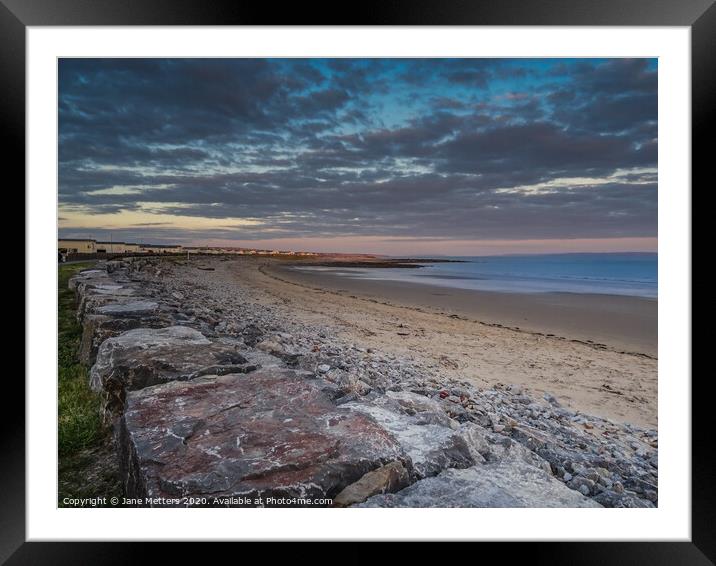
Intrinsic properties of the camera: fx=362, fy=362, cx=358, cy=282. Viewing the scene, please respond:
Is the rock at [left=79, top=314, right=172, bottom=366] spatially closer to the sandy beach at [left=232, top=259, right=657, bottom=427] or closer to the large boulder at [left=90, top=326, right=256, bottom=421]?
the large boulder at [left=90, top=326, right=256, bottom=421]

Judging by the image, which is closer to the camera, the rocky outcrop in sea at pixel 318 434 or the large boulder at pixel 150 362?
the rocky outcrop in sea at pixel 318 434

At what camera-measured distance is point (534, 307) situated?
401 cm

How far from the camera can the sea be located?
2.45m

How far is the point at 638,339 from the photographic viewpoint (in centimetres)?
267

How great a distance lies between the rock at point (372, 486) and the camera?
1.35 m

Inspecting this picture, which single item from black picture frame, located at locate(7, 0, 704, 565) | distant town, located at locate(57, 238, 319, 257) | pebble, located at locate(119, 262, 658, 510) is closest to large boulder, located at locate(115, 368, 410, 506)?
pebble, located at locate(119, 262, 658, 510)

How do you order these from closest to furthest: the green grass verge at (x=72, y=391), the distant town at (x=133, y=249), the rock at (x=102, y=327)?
the green grass verge at (x=72, y=391)
the rock at (x=102, y=327)
the distant town at (x=133, y=249)

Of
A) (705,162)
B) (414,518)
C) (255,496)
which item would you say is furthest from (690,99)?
(255,496)

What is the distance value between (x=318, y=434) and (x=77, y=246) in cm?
197

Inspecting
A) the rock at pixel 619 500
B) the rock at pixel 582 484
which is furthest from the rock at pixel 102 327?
the rock at pixel 619 500

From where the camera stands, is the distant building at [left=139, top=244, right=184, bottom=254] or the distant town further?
the distant building at [left=139, top=244, right=184, bottom=254]

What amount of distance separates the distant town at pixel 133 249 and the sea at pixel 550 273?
5.40 ft

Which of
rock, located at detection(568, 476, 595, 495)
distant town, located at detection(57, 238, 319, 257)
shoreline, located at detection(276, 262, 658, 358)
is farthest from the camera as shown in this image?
shoreline, located at detection(276, 262, 658, 358)

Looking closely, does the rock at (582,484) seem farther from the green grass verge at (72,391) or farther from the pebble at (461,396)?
the green grass verge at (72,391)
